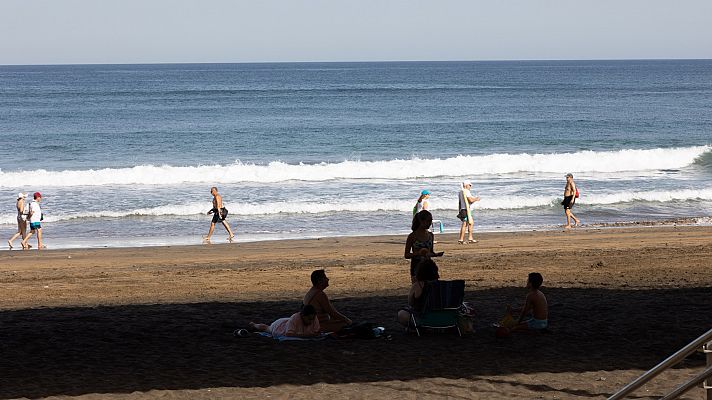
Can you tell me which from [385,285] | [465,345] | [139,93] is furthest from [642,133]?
[139,93]

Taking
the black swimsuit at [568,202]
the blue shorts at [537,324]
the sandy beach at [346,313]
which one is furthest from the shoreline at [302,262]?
the blue shorts at [537,324]

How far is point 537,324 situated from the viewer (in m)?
9.02

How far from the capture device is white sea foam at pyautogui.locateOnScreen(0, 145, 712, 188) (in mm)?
30469

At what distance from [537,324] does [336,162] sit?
91.4ft

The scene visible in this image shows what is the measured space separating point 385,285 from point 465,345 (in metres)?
3.68

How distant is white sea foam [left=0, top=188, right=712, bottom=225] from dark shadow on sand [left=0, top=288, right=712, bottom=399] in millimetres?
12052

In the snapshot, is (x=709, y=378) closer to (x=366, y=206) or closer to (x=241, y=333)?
(x=241, y=333)

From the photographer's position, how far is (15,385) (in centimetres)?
735

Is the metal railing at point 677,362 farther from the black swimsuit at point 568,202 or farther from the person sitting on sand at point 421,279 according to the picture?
the black swimsuit at point 568,202

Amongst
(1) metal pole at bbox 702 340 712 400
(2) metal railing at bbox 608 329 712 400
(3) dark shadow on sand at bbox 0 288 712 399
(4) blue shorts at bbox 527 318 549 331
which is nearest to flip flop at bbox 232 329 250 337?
(3) dark shadow on sand at bbox 0 288 712 399

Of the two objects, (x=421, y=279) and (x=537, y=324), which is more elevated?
(x=421, y=279)

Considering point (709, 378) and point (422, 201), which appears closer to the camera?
point (709, 378)

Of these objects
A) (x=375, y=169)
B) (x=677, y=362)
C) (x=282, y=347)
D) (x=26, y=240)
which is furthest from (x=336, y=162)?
(x=677, y=362)

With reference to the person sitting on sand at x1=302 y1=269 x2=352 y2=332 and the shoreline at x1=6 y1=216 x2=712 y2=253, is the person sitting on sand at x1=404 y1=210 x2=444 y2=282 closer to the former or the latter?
the person sitting on sand at x1=302 y1=269 x2=352 y2=332
